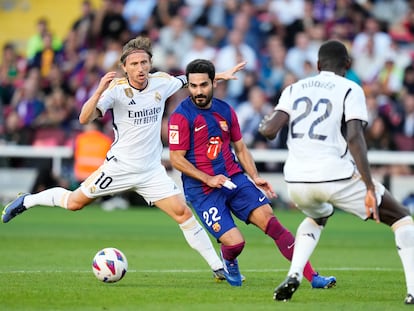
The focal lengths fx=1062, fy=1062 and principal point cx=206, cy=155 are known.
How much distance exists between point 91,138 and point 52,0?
25.2 ft

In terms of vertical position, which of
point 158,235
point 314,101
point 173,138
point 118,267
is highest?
point 314,101

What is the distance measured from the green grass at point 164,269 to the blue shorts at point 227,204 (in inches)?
24.5

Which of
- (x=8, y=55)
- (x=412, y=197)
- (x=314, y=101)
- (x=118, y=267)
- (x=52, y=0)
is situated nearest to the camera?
(x=314, y=101)

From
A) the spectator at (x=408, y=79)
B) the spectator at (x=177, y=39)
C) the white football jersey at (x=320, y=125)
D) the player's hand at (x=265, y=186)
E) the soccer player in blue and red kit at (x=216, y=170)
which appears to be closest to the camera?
the white football jersey at (x=320, y=125)

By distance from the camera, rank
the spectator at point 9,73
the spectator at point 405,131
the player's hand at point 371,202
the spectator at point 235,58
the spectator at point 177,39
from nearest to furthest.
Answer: the player's hand at point 371,202 → the spectator at point 405,131 → the spectator at point 235,58 → the spectator at point 177,39 → the spectator at point 9,73

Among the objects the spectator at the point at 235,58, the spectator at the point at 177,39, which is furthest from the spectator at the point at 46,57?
the spectator at the point at 235,58

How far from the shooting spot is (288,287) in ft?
30.1

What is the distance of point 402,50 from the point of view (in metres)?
24.5

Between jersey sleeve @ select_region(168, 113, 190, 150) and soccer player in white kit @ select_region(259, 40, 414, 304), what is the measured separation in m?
1.88

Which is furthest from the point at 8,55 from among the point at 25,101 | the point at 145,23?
the point at 145,23

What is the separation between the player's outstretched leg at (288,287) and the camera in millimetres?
9156

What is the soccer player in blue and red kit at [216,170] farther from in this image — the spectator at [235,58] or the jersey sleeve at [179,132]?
the spectator at [235,58]

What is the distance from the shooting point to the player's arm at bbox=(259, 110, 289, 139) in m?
9.12

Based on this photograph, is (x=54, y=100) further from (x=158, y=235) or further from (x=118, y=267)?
(x=118, y=267)
